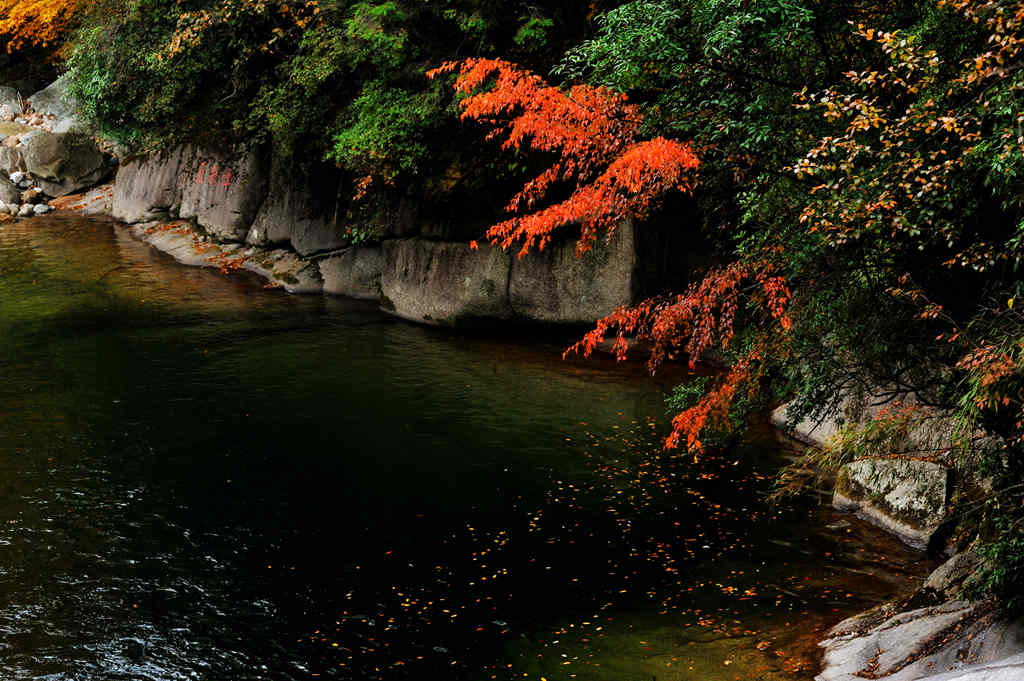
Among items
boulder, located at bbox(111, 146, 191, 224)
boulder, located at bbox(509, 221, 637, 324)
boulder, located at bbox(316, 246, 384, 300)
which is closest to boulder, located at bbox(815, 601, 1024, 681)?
boulder, located at bbox(509, 221, 637, 324)

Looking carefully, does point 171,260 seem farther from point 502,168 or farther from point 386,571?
point 386,571

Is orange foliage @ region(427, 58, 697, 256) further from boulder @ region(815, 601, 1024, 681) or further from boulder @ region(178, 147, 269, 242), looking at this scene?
boulder @ region(178, 147, 269, 242)

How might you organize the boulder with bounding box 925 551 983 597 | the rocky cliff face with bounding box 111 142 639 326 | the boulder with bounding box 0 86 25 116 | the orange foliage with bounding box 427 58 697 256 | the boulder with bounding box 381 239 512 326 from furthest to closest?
1. the boulder with bounding box 0 86 25 116
2. the boulder with bounding box 381 239 512 326
3. the rocky cliff face with bounding box 111 142 639 326
4. the orange foliage with bounding box 427 58 697 256
5. the boulder with bounding box 925 551 983 597

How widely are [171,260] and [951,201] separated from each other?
24941mm

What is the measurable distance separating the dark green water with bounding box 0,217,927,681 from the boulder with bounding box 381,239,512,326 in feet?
6.11

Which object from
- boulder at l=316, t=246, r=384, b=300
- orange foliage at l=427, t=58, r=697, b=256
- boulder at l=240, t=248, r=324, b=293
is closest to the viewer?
orange foliage at l=427, t=58, r=697, b=256

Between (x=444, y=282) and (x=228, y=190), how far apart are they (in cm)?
1034

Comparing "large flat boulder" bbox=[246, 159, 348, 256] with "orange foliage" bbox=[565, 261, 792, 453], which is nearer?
"orange foliage" bbox=[565, 261, 792, 453]

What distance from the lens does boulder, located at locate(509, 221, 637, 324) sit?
19.7 meters

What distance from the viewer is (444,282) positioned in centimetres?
2188

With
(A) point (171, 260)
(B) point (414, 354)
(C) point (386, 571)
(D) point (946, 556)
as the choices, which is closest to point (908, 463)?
(D) point (946, 556)

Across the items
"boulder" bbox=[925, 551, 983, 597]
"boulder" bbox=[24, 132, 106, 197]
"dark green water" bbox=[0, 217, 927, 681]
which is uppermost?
"boulder" bbox=[24, 132, 106, 197]

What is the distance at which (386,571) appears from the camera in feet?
35.7

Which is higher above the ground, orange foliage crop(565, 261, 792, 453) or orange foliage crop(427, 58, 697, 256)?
orange foliage crop(427, 58, 697, 256)
